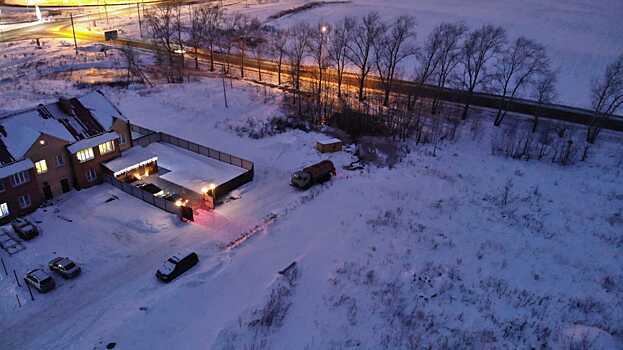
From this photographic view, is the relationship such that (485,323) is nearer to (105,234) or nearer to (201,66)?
(105,234)

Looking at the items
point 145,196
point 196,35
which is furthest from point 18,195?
point 196,35

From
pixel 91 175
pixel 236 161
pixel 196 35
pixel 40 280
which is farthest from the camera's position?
pixel 196 35

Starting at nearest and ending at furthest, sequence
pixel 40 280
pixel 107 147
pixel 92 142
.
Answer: pixel 40 280
pixel 92 142
pixel 107 147

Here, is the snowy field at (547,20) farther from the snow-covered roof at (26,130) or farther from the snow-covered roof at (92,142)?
the snow-covered roof at (26,130)

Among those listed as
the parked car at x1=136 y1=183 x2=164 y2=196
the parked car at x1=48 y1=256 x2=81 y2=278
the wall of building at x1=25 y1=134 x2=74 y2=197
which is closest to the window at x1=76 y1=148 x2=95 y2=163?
the wall of building at x1=25 y1=134 x2=74 y2=197

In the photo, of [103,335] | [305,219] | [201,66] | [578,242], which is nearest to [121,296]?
[103,335]

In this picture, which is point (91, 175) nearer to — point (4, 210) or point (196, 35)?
point (4, 210)
